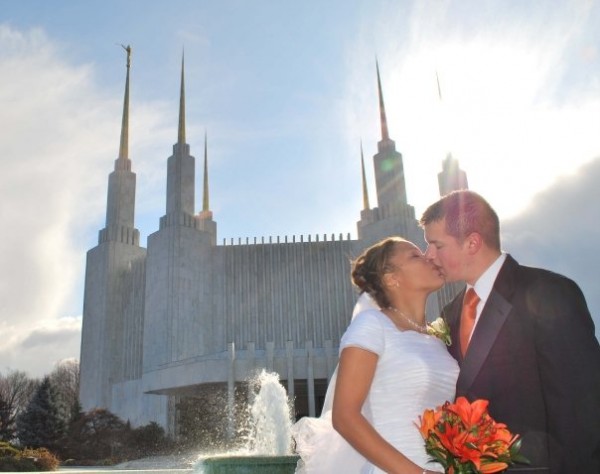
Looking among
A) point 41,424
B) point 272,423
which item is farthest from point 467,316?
point 41,424

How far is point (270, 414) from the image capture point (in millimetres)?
17203

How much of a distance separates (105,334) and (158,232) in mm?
7563

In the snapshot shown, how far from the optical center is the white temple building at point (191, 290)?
3388 centimetres

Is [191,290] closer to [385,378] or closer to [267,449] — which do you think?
[267,449]

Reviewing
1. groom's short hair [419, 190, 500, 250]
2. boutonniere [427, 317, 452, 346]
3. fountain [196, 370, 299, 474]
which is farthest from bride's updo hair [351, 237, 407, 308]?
fountain [196, 370, 299, 474]

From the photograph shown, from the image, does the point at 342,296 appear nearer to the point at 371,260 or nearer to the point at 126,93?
the point at 126,93

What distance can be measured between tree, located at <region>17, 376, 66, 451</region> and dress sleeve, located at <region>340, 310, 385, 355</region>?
30.0 metres

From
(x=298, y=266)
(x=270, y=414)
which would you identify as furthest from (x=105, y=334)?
(x=270, y=414)

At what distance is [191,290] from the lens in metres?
34.8

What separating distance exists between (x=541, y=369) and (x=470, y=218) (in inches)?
25.7

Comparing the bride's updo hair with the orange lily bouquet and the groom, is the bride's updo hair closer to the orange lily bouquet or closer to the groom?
the groom

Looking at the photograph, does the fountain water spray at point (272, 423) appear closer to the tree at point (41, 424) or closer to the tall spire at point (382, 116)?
the tree at point (41, 424)

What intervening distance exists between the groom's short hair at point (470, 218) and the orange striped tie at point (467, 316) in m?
0.26

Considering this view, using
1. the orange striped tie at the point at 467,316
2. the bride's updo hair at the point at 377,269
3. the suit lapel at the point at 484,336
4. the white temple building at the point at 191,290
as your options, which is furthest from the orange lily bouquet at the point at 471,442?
the white temple building at the point at 191,290
